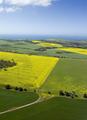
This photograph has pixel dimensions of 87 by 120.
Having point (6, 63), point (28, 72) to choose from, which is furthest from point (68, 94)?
point (6, 63)

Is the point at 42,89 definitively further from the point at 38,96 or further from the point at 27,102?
the point at 27,102

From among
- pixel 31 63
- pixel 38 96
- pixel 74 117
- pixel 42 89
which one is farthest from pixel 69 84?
pixel 31 63

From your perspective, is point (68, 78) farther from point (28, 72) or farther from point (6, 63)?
point (6, 63)

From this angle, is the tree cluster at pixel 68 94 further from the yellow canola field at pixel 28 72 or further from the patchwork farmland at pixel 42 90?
the yellow canola field at pixel 28 72

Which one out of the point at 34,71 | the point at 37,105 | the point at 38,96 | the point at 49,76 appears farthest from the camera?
the point at 34,71

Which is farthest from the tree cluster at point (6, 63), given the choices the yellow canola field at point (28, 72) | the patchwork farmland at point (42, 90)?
the yellow canola field at point (28, 72)

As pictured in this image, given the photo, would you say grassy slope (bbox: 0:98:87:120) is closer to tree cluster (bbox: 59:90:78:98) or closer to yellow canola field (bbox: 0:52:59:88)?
tree cluster (bbox: 59:90:78:98)

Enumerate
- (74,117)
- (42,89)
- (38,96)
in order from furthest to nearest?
(42,89)
(38,96)
(74,117)
